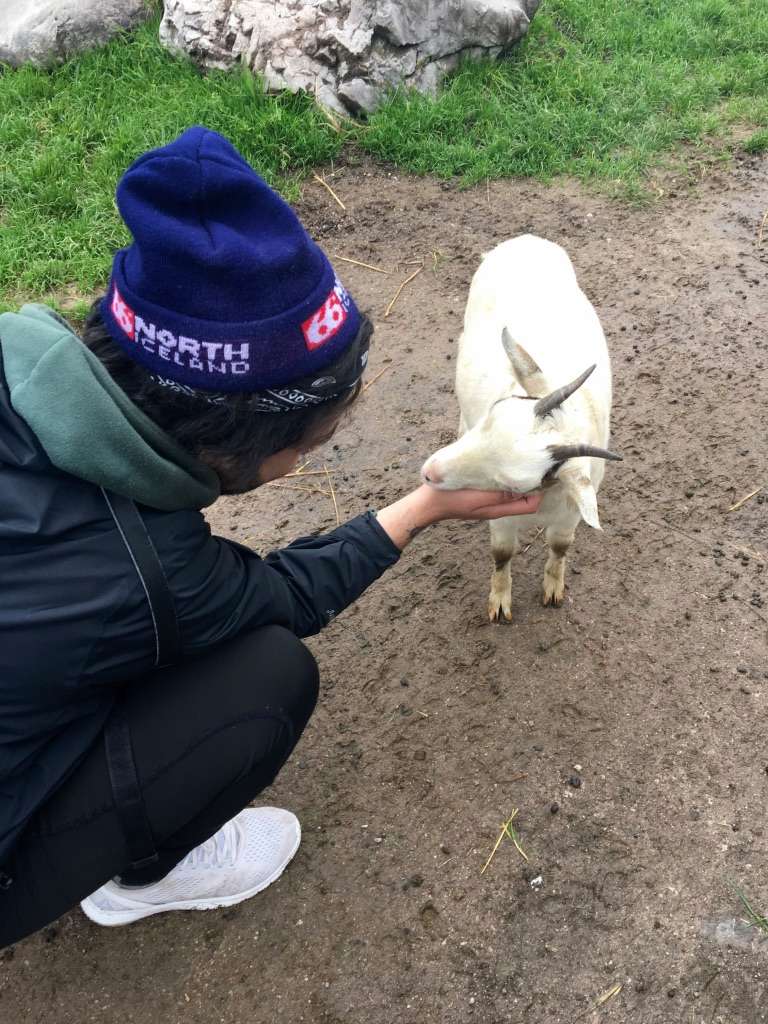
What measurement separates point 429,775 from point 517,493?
92 centimetres

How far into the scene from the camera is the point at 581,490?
85.5 inches

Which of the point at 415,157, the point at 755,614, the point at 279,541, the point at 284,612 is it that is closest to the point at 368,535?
the point at 284,612

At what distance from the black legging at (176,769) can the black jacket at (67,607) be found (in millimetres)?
69

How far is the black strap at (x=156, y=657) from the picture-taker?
1607 millimetres

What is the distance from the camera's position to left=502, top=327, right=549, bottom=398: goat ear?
7.63 feet

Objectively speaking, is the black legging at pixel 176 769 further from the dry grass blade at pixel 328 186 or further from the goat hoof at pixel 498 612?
the dry grass blade at pixel 328 186

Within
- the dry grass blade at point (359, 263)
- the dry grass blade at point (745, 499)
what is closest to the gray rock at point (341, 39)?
the dry grass blade at point (359, 263)

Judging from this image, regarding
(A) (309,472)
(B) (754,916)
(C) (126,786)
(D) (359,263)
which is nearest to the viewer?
(C) (126,786)

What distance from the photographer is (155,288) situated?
147 cm

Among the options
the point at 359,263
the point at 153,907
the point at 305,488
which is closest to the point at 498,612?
the point at 305,488

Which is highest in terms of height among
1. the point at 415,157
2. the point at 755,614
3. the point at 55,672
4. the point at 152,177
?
the point at 152,177

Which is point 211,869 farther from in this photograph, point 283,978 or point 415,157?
point 415,157

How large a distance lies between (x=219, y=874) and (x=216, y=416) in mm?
1340

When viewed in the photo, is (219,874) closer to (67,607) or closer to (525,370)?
(67,607)
